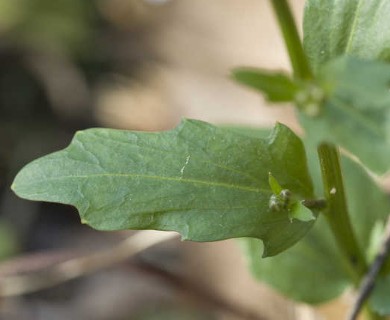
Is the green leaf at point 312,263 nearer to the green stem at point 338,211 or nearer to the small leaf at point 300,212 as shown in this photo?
the green stem at point 338,211

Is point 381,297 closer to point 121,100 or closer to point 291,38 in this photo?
point 291,38

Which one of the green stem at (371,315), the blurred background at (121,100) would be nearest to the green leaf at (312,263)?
the green stem at (371,315)

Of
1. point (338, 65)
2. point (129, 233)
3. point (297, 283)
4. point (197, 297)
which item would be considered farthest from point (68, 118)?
point (338, 65)

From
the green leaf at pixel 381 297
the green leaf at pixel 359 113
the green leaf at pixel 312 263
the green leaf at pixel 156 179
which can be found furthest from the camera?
the green leaf at pixel 312 263

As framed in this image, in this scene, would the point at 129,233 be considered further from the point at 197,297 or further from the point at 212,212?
the point at 212,212

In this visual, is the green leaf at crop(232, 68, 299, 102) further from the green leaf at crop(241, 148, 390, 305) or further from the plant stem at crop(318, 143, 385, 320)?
the green leaf at crop(241, 148, 390, 305)

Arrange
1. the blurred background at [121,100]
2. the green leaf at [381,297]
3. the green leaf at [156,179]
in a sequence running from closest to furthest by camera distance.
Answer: the green leaf at [156,179] → the green leaf at [381,297] → the blurred background at [121,100]
